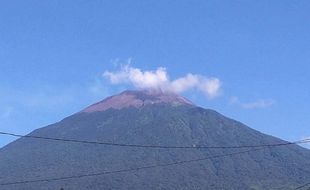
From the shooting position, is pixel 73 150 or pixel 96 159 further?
pixel 73 150

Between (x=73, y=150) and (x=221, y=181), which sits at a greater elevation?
(x=73, y=150)

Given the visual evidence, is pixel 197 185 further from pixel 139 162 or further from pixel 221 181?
pixel 139 162

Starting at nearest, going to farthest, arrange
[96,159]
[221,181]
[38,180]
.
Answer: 1. [38,180]
2. [221,181]
3. [96,159]

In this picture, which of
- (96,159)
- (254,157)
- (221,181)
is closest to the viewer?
(221,181)

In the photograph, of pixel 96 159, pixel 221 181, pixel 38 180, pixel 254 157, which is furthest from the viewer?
pixel 254 157

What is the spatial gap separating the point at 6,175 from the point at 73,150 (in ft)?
115

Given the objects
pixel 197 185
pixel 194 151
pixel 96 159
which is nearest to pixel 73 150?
pixel 96 159

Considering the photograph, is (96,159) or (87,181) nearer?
(87,181)

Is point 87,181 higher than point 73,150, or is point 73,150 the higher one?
point 73,150

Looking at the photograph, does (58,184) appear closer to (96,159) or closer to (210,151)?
(96,159)

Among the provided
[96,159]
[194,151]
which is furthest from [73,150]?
[194,151]

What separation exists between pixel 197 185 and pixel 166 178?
8.38 metres

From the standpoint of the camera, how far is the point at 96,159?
17625 cm

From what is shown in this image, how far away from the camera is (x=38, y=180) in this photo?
150625mm
